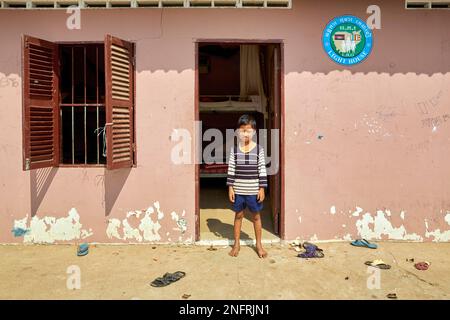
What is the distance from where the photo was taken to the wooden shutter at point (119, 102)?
15.0ft

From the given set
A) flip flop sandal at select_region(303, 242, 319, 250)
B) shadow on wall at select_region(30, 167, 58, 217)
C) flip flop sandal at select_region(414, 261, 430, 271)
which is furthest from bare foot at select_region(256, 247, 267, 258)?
shadow on wall at select_region(30, 167, 58, 217)

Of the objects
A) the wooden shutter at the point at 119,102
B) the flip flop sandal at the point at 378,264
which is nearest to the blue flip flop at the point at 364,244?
the flip flop sandal at the point at 378,264

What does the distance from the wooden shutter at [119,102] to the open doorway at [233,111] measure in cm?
96

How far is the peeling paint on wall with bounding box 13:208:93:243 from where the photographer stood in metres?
5.21

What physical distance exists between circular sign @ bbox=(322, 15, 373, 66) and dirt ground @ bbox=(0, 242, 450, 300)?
107 inches

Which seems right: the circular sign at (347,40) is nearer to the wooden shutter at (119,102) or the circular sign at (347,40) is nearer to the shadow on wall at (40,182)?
the wooden shutter at (119,102)

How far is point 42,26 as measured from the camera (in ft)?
16.8

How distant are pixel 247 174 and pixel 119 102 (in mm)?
1962

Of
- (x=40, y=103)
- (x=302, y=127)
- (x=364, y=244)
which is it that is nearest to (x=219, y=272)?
(x=364, y=244)

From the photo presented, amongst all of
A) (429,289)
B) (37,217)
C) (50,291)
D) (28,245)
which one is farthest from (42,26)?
(429,289)

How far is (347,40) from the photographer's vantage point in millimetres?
5129

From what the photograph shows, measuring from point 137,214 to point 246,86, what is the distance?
5.01m
